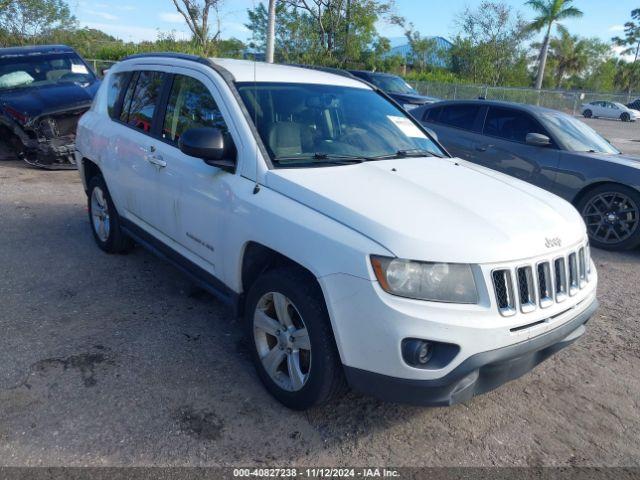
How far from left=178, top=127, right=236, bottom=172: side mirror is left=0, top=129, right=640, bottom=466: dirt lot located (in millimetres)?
1283

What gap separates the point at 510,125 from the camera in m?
7.32

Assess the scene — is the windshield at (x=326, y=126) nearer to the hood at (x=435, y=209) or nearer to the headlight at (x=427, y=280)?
the hood at (x=435, y=209)

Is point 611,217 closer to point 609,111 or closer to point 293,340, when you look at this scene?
point 293,340

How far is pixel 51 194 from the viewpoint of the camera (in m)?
7.43

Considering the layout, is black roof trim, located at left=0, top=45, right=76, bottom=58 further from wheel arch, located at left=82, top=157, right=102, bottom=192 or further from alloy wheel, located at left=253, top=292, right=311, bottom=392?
alloy wheel, located at left=253, top=292, right=311, bottom=392

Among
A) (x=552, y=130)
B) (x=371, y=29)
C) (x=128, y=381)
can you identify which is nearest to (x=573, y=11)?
(x=371, y=29)

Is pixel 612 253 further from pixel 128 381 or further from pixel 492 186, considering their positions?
pixel 128 381

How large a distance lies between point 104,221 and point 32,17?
29.6 meters

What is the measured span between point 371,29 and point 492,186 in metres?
32.8

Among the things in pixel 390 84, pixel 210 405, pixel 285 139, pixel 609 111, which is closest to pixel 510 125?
pixel 285 139

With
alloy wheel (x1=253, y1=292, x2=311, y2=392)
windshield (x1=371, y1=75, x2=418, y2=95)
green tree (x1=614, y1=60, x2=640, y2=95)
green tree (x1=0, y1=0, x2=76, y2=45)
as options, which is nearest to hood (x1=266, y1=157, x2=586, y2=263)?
alloy wheel (x1=253, y1=292, x2=311, y2=392)

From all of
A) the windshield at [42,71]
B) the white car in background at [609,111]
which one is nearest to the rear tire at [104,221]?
the windshield at [42,71]

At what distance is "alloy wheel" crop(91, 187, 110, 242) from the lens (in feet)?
16.6

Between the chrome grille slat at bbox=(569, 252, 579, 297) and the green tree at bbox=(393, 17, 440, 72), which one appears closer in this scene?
the chrome grille slat at bbox=(569, 252, 579, 297)
